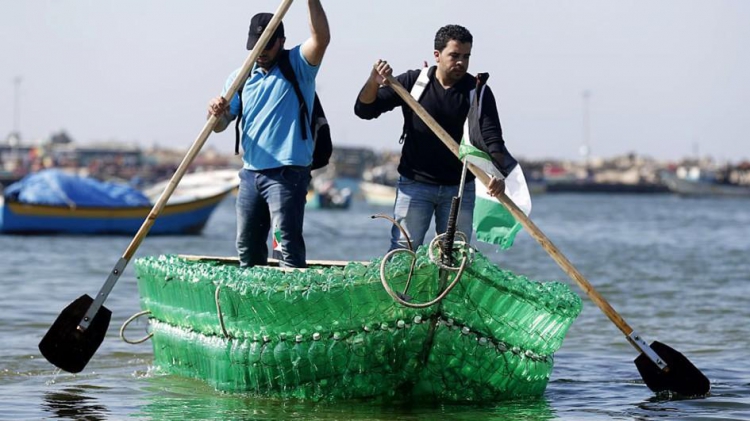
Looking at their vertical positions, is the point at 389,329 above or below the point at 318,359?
above

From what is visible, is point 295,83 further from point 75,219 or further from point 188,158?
point 75,219

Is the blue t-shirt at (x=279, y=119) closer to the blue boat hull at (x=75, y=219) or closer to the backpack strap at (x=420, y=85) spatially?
the backpack strap at (x=420, y=85)

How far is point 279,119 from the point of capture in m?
8.16

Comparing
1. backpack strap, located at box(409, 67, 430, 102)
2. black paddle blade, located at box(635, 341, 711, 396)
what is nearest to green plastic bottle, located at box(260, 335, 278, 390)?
backpack strap, located at box(409, 67, 430, 102)

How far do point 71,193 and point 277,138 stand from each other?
2759 centimetres

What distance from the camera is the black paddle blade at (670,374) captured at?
822 cm

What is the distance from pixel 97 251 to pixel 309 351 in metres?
21.0

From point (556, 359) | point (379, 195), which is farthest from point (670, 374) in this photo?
point (379, 195)

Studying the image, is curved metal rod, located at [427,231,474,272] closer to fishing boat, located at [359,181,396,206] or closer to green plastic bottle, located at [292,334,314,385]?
green plastic bottle, located at [292,334,314,385]

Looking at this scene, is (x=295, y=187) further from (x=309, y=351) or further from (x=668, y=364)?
(x=668, y=364)

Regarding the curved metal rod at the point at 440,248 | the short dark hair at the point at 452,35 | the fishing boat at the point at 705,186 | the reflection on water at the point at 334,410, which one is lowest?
the fishing boat at the point at 705,186

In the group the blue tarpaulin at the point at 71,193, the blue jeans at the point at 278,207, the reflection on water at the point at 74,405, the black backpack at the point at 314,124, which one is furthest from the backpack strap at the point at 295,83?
the blue tarpaulin at the point at 71,193

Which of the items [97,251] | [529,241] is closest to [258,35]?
[97,251]

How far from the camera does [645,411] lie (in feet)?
26.1
